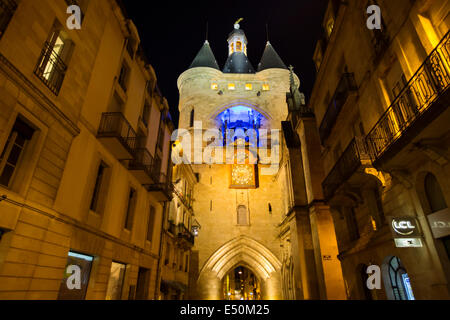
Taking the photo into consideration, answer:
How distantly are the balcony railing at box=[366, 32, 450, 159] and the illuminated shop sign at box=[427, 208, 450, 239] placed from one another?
166cm

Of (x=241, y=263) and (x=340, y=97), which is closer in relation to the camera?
(x=340, y=97)

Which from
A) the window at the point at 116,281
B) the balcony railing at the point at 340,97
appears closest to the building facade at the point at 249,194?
the balcony railing at the point at 340,97

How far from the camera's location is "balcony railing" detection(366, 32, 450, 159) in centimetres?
514

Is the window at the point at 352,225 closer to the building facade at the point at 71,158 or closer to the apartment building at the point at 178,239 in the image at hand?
the building facade at the point at 71,158

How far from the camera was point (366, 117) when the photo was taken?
28.1 feet

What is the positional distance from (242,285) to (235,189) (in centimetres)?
2039

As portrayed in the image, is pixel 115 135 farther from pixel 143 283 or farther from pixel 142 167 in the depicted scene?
pixel 143 283

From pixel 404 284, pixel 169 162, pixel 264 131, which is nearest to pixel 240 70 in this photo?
pixel 264 131

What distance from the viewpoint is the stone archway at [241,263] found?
23.3m

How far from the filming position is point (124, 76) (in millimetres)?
11945

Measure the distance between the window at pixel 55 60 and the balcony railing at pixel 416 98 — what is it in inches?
336

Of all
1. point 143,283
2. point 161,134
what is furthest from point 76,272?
point 161,134

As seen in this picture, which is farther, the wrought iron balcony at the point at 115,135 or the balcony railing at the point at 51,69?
the wrought iron balcony at the point at 115,135

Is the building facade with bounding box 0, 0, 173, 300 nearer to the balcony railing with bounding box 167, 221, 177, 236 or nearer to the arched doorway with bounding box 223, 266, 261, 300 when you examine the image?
the balcony railing with bounding box 167, 221, 177, 236
